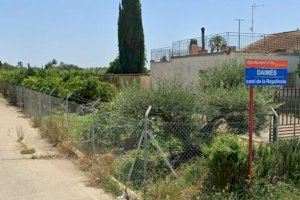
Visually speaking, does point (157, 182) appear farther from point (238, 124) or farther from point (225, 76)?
point (225, 76)

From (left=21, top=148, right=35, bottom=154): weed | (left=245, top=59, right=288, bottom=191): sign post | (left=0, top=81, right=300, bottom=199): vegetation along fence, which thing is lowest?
(left=21, top=148, right=35, bottom=154): weed

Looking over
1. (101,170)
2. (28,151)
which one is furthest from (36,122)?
(101,170)

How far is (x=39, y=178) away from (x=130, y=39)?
106 ft

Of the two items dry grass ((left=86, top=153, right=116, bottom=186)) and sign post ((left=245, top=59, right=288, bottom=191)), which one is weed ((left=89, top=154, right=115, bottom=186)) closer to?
dry grass ((left=86, top=153, right=116, bottom=186))

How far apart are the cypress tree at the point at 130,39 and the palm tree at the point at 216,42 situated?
15879 millimetres

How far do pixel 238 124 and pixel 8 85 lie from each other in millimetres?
29549

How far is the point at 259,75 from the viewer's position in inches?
266

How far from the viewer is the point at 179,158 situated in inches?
353

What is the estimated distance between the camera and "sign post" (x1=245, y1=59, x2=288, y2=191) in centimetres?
668

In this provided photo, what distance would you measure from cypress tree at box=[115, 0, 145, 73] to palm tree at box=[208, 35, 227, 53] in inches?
625

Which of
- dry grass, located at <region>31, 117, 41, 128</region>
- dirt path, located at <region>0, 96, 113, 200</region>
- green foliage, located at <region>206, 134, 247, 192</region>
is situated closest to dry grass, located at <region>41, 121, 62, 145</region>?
dirt path, located at <region>0, 96, 113, 200</region>

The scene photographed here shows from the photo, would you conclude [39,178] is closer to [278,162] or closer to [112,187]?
[112,187]

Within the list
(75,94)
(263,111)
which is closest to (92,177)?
(263,111)

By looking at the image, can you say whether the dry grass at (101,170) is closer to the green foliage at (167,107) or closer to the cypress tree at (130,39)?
the green foliage at (167,107)
